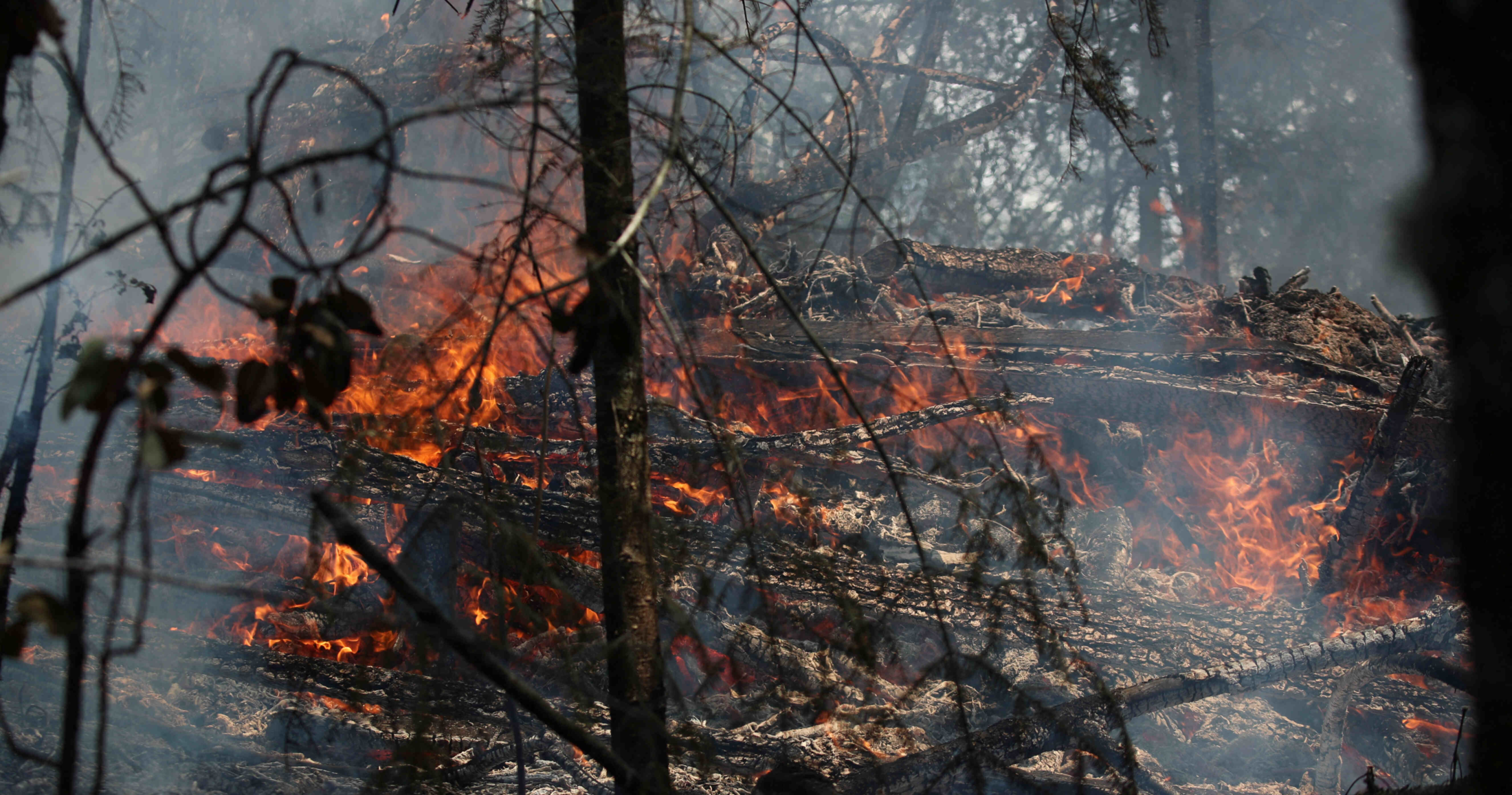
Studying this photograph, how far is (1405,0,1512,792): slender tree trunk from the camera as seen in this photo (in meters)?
1.08

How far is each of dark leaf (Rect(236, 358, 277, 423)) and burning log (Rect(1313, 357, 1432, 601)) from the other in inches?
231

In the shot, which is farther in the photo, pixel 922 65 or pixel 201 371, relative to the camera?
pixel 922 65

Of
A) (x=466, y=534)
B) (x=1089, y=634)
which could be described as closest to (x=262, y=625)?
(x=466, y=534)

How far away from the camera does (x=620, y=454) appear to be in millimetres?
1729

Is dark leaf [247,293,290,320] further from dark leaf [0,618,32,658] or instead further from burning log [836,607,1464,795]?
burning log [836,607,1464,795]

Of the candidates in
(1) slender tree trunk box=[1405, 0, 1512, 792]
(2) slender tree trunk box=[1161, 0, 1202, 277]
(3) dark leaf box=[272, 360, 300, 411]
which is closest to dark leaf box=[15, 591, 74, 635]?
(3) dark leaf box=[272, 360, 300, 411]

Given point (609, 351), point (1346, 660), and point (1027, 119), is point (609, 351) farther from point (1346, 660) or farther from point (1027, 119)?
point (1027, 119)

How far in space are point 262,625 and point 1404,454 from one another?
7.28 meters

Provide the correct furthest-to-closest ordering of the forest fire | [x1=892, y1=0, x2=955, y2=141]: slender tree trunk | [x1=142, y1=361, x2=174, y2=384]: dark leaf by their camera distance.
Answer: [x1=892, y1=0, x2=955, y2=141]: slender tree trunk, the forest fire, [x1=142, y1=361, x2=174, y2=384]: dark leaf

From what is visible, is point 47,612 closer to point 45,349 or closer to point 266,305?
point 266,305

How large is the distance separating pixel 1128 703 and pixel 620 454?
8.75 feet

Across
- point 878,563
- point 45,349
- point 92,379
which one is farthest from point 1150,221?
point 92,379

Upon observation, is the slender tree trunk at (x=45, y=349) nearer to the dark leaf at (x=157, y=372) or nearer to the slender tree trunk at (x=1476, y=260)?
the dark leaf at (x=157, y=372)

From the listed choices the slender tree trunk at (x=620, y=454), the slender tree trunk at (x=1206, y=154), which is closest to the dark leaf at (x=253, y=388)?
the slender tree trunk at (x=620, y=454)
